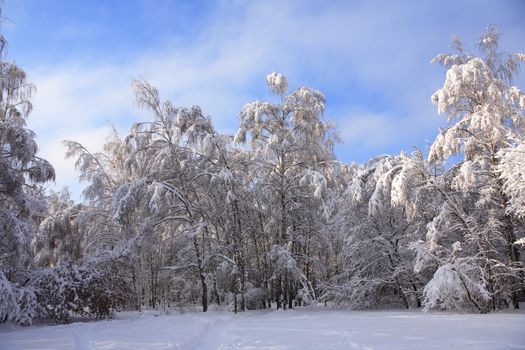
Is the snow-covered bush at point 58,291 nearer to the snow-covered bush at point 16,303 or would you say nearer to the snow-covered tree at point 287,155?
the snow-covered bush at point 16,303

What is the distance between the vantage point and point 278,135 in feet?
65.1

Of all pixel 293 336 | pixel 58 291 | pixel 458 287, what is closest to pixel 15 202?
pixel 58 291

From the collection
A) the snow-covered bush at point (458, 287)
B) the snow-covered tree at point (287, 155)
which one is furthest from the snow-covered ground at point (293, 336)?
the snow-covered tree at point (287, 155)

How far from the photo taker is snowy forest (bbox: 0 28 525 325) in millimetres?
13469

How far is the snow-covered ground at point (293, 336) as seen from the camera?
795 cm

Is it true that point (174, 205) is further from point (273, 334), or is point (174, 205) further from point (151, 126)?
point (273, 334)

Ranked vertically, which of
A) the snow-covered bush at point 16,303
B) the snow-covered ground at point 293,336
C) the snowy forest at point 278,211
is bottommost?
the snow-covered ground at point 293,336

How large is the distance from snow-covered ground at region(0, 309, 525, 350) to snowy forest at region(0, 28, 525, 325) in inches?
97.0

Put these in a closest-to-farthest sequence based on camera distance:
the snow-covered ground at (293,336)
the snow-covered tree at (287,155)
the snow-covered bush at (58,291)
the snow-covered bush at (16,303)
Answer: the snow-covered ground at (293,336), the snow-covered bush at (16,303), the snow-covered bush at (58,291), the snow-covered tree at (287,155)

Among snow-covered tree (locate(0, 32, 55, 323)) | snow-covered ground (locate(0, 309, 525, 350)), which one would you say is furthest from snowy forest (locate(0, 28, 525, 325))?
snow-covered ground (locate(0, 309, 525, 350))

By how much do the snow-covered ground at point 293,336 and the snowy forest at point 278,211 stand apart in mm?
2463

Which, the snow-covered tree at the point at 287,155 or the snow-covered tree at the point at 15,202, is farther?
the snow-covered tree at the point at 287,155

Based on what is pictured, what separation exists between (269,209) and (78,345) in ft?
41.8

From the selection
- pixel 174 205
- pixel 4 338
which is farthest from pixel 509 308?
pixel 4 338
